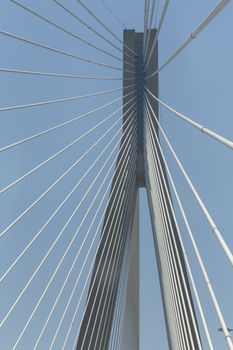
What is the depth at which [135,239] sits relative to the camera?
1894 cm

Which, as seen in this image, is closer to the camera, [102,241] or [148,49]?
[102,241]

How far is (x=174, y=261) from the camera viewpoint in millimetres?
11812

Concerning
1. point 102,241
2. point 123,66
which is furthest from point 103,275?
point 123,66

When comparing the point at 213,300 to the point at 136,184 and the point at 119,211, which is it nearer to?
the point at 119,211

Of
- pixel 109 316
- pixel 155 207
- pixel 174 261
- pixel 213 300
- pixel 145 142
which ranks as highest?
pixel 145 142

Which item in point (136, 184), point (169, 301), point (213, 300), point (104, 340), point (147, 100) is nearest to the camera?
point (213, 300)

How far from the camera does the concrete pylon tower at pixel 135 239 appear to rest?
11.7m

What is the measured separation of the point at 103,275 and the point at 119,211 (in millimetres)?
1966

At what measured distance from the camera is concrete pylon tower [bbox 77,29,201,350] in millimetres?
11719

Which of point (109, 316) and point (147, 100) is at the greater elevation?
point (147, 100)

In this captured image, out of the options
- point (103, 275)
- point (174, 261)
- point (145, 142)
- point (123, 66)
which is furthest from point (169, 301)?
point (123, 66)

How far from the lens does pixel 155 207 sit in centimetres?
1507

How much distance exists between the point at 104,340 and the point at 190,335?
16.4ft

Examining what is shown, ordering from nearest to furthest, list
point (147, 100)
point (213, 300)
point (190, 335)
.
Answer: point (213, 300) < point (190, 335) < point (147, 100)
